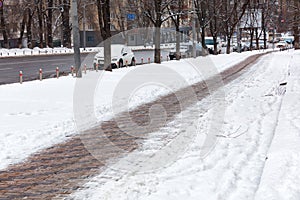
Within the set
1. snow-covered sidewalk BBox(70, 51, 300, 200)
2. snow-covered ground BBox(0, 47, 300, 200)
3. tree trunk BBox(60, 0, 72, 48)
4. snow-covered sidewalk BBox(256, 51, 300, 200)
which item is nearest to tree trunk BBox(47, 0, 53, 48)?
tree trunk BBox(60, 0, 72, 48)

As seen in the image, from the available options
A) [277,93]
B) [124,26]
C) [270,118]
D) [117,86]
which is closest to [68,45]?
[124,26]

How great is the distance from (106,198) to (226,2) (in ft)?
138

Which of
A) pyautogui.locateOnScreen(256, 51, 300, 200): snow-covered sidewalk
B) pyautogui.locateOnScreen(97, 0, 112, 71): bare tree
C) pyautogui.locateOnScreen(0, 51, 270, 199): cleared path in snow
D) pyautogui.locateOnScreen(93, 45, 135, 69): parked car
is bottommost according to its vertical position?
pyautogui.locateOnScreen(0, 51, 270, 199): cleared path in snow

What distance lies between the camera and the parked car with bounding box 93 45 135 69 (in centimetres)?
2486

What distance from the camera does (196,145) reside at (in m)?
7.16

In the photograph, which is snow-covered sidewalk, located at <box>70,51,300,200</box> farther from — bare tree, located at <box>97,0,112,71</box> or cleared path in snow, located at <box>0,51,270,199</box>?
bare tree, located at <box>97,0,112,71</box>

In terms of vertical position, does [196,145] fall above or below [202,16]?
below

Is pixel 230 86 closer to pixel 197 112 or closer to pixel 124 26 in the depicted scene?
pixel 197 112

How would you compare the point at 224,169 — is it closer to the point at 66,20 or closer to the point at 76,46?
the point at 76,46

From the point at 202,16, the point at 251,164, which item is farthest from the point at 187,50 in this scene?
the point at 251,164

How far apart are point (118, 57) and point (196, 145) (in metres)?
19.0

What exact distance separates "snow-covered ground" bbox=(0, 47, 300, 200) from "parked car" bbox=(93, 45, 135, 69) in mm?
11067

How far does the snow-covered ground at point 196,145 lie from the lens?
5.03 m

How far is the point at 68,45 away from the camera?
56.1 metres
